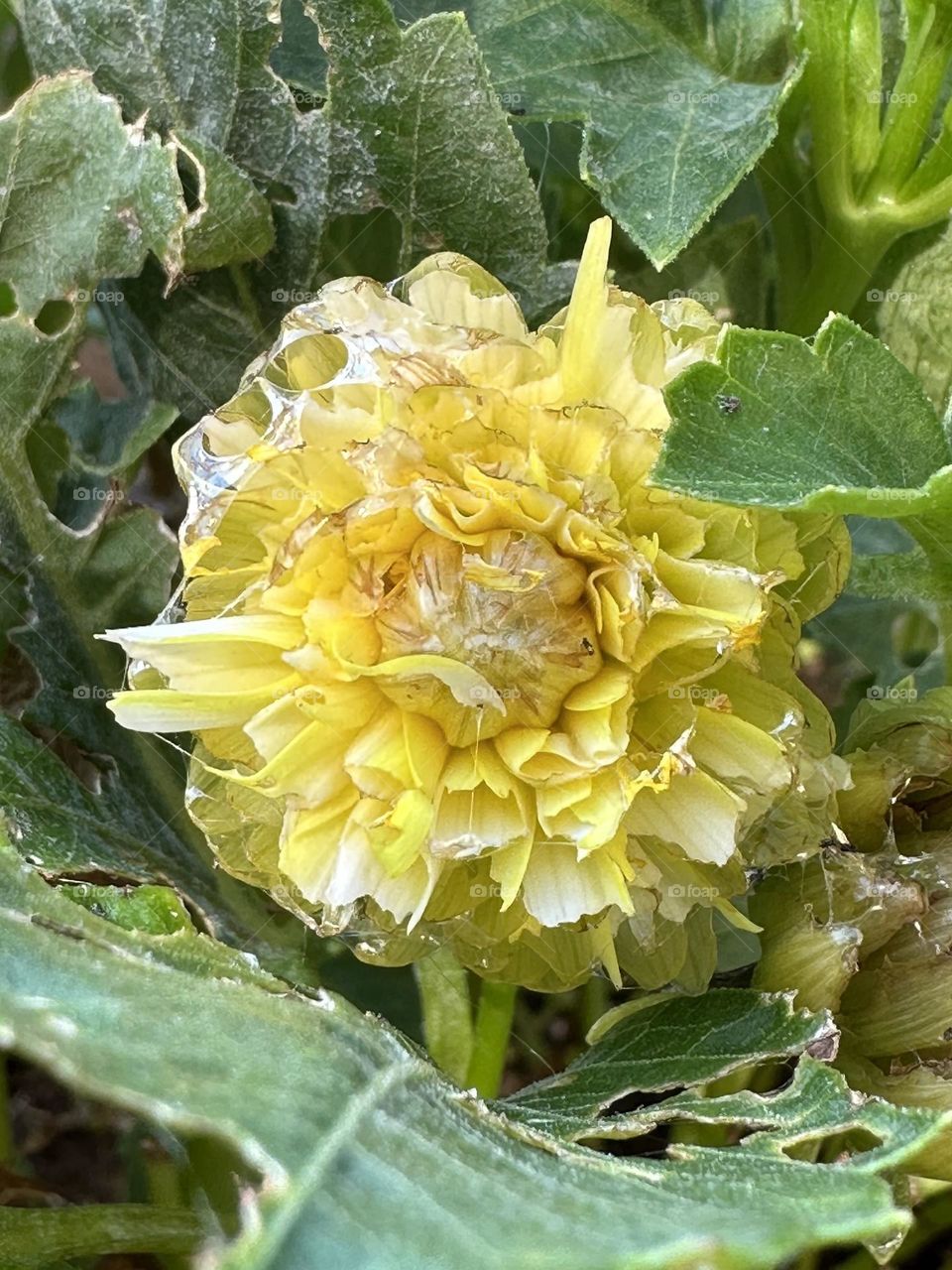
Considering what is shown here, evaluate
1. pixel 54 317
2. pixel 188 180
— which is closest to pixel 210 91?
pixel 188 180

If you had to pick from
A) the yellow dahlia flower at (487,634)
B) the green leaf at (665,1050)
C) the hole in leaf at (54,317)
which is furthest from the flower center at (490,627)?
the hole in leaf at (54,317)

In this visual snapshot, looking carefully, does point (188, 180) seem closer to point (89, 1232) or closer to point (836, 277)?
point (836, 277)

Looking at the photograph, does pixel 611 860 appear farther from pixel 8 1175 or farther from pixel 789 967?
pixel 8 1175

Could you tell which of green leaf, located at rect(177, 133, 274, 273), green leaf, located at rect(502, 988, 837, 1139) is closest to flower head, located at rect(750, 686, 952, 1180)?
green leaf, located at rect(502, 988, 837, 1139)

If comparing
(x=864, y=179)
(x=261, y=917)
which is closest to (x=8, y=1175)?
(x=261, y=917)

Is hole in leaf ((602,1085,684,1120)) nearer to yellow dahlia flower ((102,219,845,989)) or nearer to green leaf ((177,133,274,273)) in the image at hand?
yellow dahlia flower ((102,219,845,989))

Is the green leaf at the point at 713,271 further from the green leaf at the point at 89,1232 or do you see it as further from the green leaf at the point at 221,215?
the green leaf at the point at 89,1232
